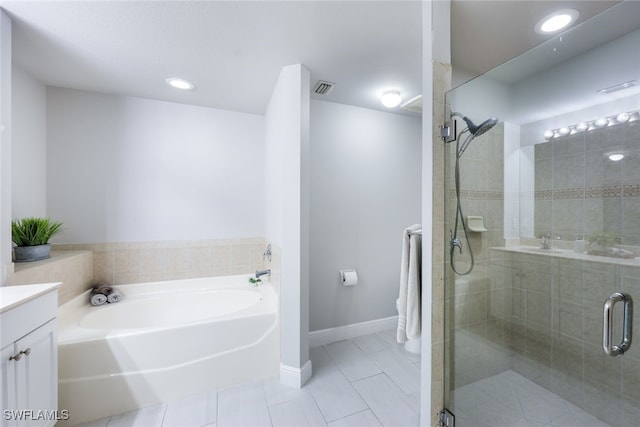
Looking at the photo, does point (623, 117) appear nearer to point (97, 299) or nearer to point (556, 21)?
point (556, 21)

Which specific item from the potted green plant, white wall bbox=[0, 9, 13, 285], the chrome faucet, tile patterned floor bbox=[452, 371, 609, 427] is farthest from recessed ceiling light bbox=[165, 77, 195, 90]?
tile patterned floor bbox=[452, 371, 609, 427]

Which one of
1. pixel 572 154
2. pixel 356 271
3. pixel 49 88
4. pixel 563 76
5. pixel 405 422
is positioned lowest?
pixel 405 422

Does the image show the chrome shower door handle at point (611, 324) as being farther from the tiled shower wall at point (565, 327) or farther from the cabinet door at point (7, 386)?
the cabinet door at point (7, 386)

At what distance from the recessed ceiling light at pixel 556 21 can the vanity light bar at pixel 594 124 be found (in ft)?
2.22

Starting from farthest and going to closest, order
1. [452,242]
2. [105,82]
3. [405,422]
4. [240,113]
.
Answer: [240,113] < [105,82] < [405,422] < [452,242]

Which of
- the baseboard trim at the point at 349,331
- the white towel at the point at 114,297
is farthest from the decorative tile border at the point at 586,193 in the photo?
the white towel at the point at 114,297

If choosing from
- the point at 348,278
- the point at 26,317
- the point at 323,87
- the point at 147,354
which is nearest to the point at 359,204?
the point at 348,278

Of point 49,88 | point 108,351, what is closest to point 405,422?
point 108,351

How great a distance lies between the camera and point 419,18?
1.46m

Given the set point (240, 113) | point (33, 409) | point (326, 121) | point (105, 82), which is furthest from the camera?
point (240, 113)

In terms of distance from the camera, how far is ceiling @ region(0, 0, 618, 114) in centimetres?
139

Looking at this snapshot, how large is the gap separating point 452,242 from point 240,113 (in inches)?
100

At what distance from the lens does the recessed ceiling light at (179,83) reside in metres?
2.15

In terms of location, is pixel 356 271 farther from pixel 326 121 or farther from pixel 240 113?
pixel 240 113
